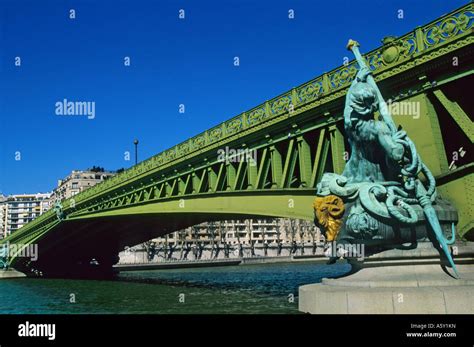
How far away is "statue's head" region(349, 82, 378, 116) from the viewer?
14.1 metres

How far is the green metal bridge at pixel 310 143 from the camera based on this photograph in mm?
15133

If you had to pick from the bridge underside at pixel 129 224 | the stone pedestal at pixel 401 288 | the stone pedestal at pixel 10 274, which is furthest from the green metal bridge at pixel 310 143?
the stone pedestal at pixel 10 274

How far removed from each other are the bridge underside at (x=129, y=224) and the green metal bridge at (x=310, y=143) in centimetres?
9

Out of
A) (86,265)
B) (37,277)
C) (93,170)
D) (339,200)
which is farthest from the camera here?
(93,170)

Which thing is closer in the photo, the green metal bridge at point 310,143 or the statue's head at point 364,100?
the statue's head at point 364,100

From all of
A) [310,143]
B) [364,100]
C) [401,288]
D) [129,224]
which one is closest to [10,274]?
[129,224]

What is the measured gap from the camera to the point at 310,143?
22266 mm

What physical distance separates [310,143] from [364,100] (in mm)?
8232

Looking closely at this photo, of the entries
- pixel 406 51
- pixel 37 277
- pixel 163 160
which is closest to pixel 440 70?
pixel 406 51

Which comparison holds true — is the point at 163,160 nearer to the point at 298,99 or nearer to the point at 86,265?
the point at 298,99

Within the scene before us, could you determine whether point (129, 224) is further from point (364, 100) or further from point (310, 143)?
point (364, 100)

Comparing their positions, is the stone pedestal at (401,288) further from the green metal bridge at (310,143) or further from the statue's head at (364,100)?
the statue's head at (364,100)
